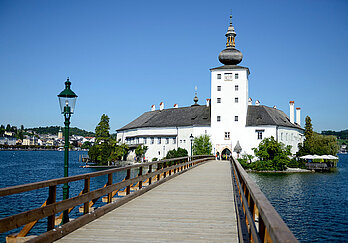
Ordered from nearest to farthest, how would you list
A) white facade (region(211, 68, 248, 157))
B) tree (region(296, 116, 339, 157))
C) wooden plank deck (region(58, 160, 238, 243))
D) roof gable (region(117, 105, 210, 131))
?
wooden plank deck (region(58, 160, 238, 243)) < white facade (region(211, 68, 248, 157)) < roof gable (region(117, 105, 210, 131)) < tree (region(296, 116, 339, 157))

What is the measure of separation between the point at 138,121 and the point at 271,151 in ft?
106

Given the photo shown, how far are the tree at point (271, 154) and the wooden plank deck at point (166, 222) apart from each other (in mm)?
50631

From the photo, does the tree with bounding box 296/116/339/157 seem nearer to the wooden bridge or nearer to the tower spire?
the tower spire

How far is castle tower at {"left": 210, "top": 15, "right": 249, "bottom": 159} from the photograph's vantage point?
206ft

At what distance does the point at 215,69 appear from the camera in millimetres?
63188

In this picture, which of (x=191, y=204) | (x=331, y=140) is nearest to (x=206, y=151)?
(x=331, y=140)

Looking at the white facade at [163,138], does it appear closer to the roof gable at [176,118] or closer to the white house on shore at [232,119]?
the white house on shore at [232,119]

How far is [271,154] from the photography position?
6044cm

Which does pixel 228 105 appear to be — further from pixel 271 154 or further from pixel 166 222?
pixel 166 222

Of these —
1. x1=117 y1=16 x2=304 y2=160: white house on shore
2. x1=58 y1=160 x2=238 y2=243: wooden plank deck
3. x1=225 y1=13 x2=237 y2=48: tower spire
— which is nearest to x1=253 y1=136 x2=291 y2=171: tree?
x1=117 y1=16 x2=304 y2=160: white house on shore

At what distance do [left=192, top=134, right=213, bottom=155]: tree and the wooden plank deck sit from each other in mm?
50083

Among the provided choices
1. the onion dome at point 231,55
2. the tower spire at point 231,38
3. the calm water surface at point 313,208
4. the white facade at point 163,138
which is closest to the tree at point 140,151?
the white facade at point 163,138

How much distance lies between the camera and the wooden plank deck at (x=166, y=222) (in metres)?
6.32

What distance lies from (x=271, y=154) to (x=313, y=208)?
32.1 m
